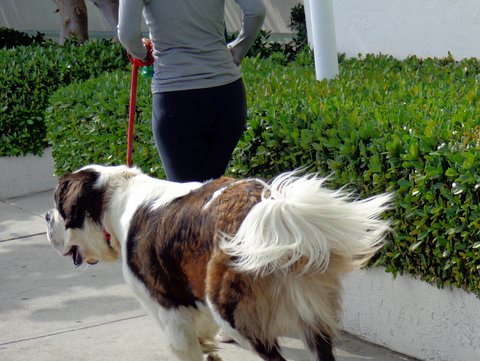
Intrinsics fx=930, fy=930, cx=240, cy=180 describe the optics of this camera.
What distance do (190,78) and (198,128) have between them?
29 centimetres

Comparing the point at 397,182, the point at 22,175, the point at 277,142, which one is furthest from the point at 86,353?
the point at 22,175

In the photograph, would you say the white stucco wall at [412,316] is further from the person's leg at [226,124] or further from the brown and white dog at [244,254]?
the person's leg at [226,124]

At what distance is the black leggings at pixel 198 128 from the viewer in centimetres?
524

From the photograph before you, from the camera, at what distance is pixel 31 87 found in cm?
997

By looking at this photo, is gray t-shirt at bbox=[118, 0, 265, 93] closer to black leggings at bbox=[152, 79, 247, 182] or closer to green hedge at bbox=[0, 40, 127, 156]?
black leggings at bbox=[152, 79, 247, 182]

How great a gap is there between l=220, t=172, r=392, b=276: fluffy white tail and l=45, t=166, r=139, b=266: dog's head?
1107 mm

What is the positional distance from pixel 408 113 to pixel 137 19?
1.61 metres

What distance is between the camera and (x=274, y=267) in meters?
3.81

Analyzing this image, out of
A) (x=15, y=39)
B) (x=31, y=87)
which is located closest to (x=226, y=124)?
(x=31, y=87)

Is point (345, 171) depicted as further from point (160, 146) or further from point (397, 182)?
point (160, 146)

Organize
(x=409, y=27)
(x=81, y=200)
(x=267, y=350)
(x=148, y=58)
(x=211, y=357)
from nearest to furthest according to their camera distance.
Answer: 1. (x=267, y=350)
2. (x=81, y=200)
3. (x=211, y=357)
4. (x=148, y=58)
5. (x=409, y=27)

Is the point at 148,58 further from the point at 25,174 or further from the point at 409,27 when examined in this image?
the point at 25,174

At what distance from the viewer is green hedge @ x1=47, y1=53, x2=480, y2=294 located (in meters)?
4.54

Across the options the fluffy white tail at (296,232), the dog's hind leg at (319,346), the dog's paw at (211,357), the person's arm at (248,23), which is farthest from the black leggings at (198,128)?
the dog's hind leg at (319,346)
